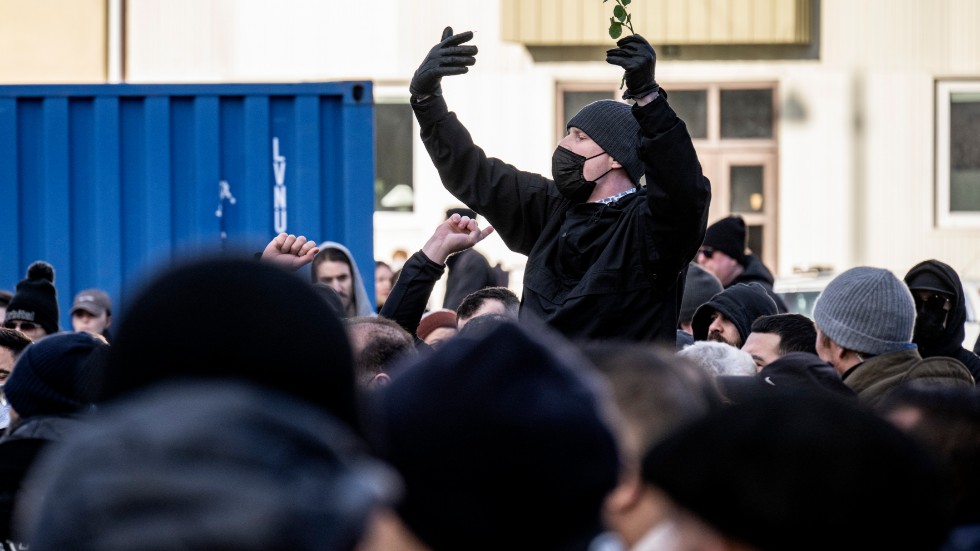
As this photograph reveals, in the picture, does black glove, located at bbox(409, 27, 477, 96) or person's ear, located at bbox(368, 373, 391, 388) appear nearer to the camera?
person's ear, located at bbox(368, 373, 391, 388)

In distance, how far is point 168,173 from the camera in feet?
24.7

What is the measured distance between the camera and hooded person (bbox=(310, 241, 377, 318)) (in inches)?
263

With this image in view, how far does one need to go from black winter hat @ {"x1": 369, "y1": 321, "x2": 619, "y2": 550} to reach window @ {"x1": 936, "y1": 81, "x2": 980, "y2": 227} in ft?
44.0

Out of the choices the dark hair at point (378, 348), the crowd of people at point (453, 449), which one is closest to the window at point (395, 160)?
the dark hair at point (378, 348)

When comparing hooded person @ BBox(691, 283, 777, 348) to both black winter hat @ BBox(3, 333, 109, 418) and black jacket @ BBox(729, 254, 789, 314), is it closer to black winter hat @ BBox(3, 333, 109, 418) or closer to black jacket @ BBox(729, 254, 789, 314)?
black jacket @ BBox(729, 254, 789, 314)

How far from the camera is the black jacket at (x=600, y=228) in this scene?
12.6 ft

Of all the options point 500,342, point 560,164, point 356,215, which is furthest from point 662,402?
point 356,215

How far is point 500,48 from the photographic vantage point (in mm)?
14203

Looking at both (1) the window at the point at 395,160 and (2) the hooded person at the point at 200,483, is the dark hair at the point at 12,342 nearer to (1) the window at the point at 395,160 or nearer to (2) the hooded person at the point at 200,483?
(2) the hooded person at the point at 200,483

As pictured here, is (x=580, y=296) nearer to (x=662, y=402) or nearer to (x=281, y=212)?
(x=662, y=402)

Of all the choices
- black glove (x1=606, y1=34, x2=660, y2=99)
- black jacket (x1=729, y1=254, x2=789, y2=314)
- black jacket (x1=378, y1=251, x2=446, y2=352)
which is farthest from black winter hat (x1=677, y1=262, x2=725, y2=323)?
black glove (x1=606, y1=34, x2=660, y2=99)

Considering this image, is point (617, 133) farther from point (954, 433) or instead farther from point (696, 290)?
point (696, 290)

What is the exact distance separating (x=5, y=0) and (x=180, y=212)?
7.24 meters

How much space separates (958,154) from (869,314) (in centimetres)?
1107
